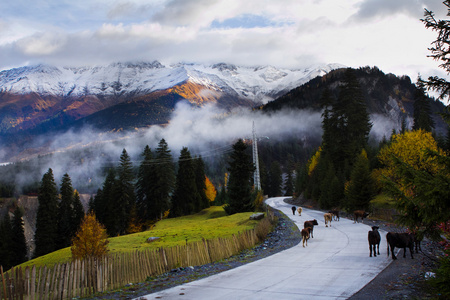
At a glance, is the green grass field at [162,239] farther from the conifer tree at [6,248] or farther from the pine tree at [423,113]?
the pine tree at [423,113]

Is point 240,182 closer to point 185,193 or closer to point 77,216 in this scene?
point 185,193

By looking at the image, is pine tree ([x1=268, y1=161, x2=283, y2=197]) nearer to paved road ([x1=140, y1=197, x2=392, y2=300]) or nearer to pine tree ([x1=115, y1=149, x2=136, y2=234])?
pine tree ([x1=115, y1=149, x2=136, y2=234])

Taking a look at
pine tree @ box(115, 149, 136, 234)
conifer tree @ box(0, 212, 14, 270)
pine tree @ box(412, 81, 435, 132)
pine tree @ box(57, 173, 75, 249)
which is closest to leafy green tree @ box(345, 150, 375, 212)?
pine tree @ box(412, 81, 435, 132)

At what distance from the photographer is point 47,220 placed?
70.6 metres

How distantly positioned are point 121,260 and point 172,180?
207ft

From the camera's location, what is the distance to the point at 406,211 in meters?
10.7

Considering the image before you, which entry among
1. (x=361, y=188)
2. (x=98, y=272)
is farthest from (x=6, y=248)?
(x=98, y=272)

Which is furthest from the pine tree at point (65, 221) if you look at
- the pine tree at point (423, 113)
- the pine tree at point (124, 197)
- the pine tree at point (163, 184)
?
the pine tree at point (423, 113)

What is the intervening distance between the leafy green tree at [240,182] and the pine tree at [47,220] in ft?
118

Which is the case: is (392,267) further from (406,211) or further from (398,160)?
(398,160)

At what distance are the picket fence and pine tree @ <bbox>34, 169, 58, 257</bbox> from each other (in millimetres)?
58102

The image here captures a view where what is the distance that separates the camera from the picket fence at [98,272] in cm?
1275

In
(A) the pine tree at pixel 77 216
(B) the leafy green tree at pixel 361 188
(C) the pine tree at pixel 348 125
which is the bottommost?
(A) the pine tree at pixel 77 216

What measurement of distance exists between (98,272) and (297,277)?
8.74 m
